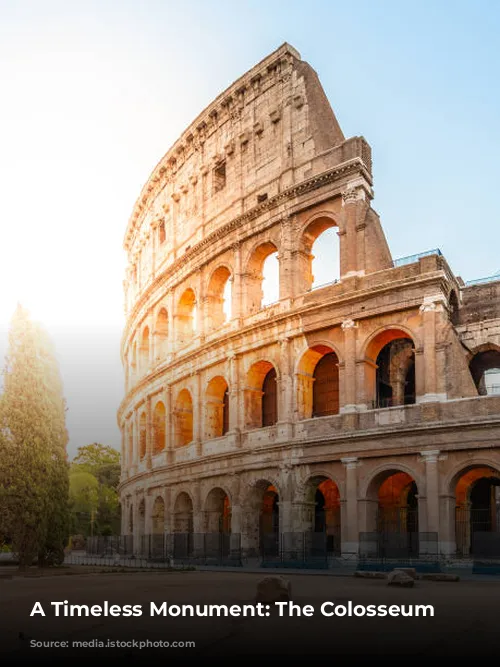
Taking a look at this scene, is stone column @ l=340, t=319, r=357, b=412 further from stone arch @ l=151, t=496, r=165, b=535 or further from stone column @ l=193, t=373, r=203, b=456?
stone arch @ l=151, t=496, r=165, b=535

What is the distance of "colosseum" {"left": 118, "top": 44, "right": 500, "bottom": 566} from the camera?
21516 mm

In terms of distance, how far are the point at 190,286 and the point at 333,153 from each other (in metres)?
8.91

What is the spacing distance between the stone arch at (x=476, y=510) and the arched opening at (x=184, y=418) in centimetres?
1194

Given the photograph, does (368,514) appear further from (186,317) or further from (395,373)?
(186,317)

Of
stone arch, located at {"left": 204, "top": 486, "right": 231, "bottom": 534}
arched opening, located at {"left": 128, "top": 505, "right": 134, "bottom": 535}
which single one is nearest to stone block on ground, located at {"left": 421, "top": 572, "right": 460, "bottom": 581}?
stone arch, located at {"left": 204, "top": 486, "right": 231, "bottom": 534}

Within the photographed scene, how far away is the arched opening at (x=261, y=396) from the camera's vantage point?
1058 inches

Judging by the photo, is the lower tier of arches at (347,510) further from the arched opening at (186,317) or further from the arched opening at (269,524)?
the arched opening at (186,317)

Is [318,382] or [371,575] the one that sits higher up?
[318,382]

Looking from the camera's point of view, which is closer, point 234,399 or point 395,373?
point 395,373

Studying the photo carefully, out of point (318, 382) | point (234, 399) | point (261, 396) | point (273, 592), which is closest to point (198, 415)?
point (234, 399)

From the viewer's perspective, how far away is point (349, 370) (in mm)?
23344

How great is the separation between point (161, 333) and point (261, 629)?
26.3m

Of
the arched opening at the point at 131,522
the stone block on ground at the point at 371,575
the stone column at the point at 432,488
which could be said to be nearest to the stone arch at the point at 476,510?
the stone column at the point at 432,488

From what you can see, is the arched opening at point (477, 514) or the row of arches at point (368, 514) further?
the row of arches at point (368, 514)
